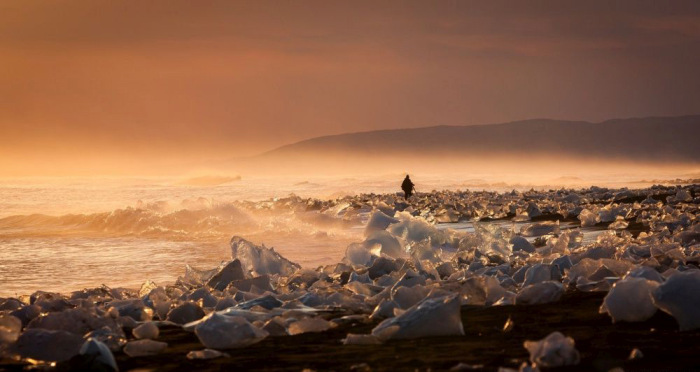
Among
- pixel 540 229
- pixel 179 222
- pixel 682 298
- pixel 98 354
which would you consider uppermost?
pixel 682 298

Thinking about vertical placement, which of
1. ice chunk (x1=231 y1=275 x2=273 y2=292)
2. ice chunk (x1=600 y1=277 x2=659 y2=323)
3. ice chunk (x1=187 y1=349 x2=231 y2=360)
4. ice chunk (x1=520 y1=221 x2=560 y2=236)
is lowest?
ice chunk (x1=520 y1=221 x2=560 y2=236)

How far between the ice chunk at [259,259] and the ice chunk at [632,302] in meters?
3.68

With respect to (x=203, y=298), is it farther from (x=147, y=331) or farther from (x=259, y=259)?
(x=259, y=259)

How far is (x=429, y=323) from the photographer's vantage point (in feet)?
11.4

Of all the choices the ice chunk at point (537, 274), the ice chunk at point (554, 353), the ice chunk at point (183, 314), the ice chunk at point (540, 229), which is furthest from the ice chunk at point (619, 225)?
the ice chunk at point (554, 353)

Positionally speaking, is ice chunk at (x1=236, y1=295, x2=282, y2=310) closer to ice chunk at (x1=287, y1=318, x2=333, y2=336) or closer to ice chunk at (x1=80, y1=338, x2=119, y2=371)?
ice chunk at (x1=287, y1=318, x2=333, y2=336)

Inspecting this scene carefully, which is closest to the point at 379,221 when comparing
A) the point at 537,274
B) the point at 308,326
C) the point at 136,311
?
the point at 537,274

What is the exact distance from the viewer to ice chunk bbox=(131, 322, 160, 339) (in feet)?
13.3

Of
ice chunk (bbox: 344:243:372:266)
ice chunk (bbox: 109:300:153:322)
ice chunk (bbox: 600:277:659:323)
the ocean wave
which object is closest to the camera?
ice chunk (bbox: 600:277:659:323)

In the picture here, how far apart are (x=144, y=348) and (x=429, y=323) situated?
1227 mm

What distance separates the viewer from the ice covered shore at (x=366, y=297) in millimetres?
3490

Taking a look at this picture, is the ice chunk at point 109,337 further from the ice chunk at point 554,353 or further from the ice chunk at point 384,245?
the ice chunk at point 384,245

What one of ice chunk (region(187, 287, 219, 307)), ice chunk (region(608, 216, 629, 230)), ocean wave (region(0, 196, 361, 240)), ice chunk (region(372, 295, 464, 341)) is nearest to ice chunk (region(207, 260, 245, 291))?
ice chunk (region(187, 287, 219, 307))

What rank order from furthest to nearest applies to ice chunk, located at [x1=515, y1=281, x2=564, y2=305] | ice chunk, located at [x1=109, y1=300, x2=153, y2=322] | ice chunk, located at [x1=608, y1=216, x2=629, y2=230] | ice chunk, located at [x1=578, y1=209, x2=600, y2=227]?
ice chunk, located at [x1=578, y1=209, x2=600, y2=227], ice chunk, located at [x1=608, y1=216, x2=629, y2=230], ice chunk, located at [x1=109, y1=300, x2=153, y2=322], ice chunk, located at [x1=515, y1=281, x2=564, y2=305]
